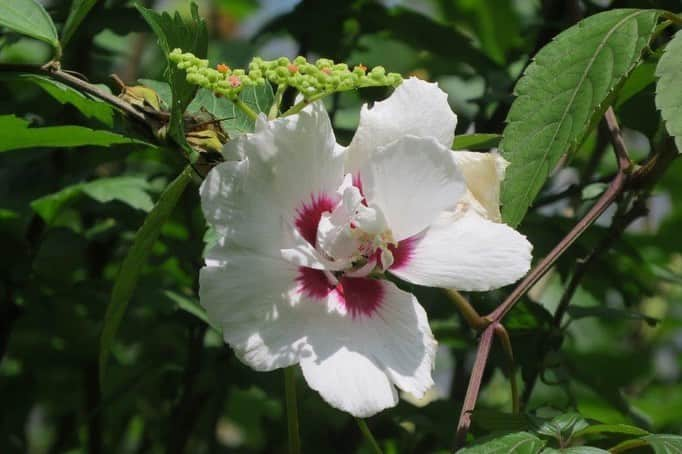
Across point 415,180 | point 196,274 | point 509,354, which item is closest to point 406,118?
point 415,180

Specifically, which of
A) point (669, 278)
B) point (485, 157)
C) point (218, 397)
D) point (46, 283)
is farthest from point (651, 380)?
point (485, 157)

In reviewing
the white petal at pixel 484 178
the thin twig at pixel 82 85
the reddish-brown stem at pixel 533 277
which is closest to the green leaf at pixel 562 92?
the white petal at pixel 484 178

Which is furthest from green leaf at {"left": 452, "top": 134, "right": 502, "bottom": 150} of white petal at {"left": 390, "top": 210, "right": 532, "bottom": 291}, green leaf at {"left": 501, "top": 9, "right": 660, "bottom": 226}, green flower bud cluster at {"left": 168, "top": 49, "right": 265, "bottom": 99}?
green flower bud cluster at {"left": 168, "top": 49, "right": 265, "bottom": 99}

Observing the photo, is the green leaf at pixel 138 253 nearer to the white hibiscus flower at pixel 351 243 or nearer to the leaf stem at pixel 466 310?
→ the white hibiscus flower at pixel 351 243

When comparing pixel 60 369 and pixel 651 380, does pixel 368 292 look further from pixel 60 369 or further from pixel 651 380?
pixel 651 380

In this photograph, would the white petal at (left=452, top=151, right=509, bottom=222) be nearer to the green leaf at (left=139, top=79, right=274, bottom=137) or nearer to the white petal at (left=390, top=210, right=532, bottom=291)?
the white petal at (left=390, top=210, right=532, bottom=291)
